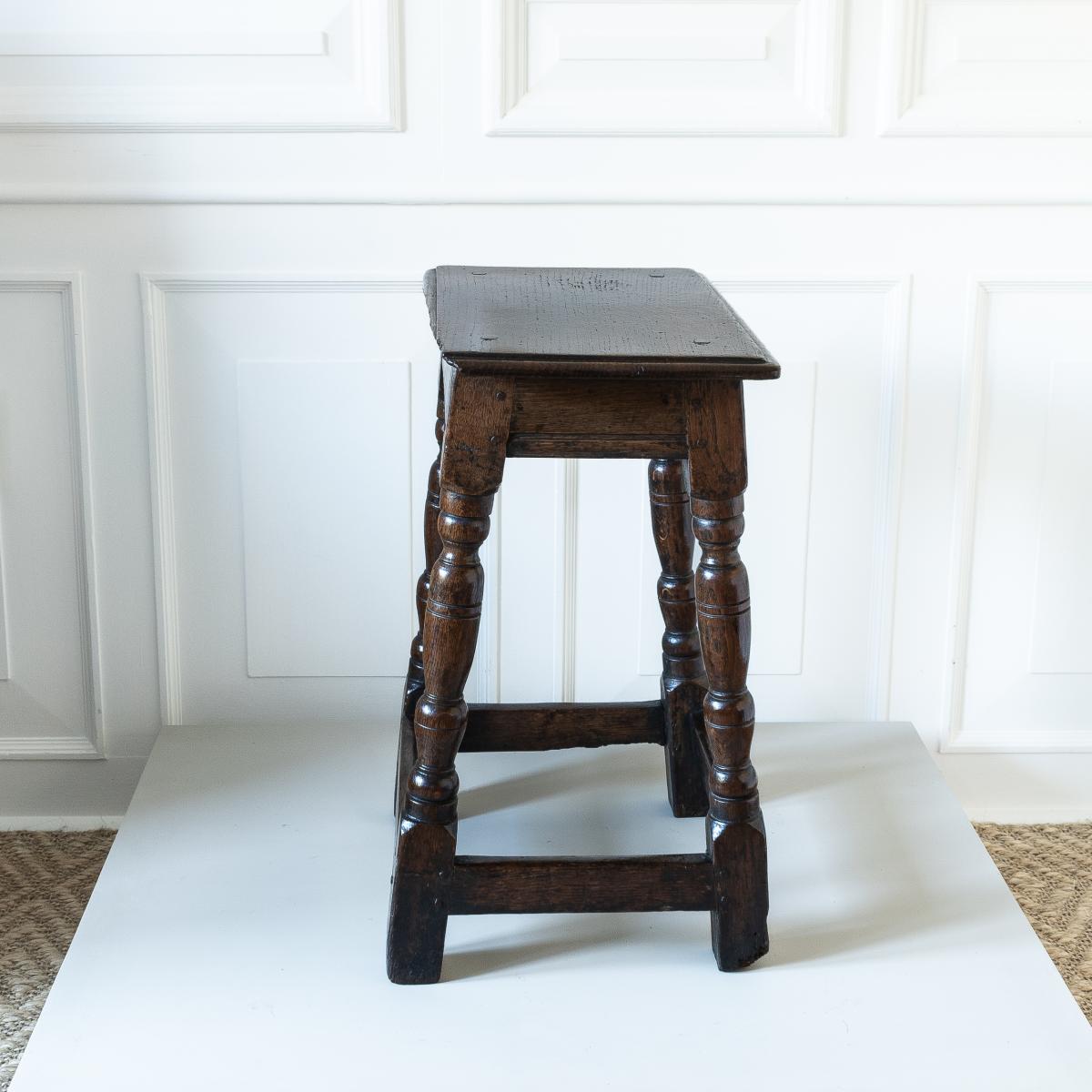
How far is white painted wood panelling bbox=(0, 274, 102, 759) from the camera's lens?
143 cm

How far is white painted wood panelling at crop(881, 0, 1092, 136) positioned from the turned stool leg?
1.57 feet

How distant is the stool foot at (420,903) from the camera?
1.02 m

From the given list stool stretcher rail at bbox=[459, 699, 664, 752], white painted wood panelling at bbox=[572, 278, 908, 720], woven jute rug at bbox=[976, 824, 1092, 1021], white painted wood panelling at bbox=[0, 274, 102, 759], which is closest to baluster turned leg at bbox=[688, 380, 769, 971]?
stool stretcher rail at bbox=[459, 699, 664, 752]

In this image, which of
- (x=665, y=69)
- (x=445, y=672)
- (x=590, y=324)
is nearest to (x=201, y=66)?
(x=665, y=69)

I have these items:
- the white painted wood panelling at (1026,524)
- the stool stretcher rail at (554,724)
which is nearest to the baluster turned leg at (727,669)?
the stool stretcher rail at (554,724)

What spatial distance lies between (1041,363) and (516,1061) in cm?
95

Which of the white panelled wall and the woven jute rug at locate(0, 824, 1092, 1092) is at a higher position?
the white panelled wall

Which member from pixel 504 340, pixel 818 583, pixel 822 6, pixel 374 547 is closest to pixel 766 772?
pixel 818 583

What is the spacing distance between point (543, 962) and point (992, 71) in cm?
101

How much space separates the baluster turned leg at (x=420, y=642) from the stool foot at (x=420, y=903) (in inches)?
6.2

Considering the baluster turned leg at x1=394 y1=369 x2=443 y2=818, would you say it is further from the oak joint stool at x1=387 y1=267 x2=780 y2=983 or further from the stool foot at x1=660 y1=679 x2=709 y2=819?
the stool foot at x1=660 y1=679 x2=709 y2=819

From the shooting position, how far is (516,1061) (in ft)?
3.18

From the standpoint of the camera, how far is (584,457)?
985mm

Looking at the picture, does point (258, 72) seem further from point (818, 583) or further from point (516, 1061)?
point (516, 1061)
